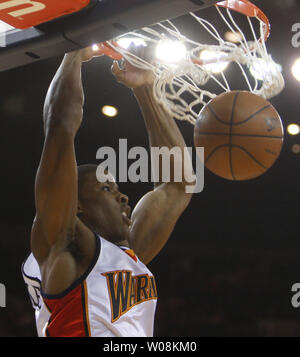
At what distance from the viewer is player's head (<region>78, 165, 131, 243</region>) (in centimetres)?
264

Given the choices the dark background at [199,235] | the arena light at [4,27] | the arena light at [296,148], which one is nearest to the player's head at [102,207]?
the arena light at [4,27]

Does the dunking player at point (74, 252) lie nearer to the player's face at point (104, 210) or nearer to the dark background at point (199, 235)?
the player's face at point (104, 210)

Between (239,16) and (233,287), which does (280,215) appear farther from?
(239,16)

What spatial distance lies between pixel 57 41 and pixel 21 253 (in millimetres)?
6707

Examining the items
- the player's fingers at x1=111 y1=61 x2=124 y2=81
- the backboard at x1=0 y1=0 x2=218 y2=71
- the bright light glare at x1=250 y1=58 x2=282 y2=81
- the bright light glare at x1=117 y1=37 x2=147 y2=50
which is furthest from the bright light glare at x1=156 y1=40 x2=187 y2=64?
the backboard at x1=0 y1=0 x2=218 y2=71

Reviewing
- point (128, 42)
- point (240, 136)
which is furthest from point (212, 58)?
point (240, 136)

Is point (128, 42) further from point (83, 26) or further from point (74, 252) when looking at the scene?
point (74, 252)

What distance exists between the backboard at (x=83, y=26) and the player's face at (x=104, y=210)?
67cm

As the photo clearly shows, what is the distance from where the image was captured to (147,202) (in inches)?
117

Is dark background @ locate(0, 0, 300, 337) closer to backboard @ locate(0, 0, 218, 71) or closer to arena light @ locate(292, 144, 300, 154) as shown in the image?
arena light @ locate(292, 144, 300, 154)

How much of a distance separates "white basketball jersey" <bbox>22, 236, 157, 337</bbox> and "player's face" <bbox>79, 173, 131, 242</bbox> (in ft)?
0.47

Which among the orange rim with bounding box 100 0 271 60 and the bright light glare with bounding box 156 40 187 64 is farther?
the bright light glare with bounding box 156 40 187 64

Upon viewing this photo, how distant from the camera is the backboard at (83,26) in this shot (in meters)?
1.92
